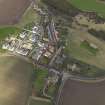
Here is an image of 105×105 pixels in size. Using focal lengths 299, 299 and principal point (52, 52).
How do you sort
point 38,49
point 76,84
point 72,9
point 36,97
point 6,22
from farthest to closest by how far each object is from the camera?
point 72,9 < point 6,22 < point 38,49 < point 76,84 < point 36,97

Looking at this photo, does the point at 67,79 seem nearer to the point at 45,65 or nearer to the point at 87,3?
the point at 45,65

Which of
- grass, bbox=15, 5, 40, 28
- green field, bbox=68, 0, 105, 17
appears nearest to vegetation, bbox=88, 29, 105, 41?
green field, bbox=68, 0, 105, 17

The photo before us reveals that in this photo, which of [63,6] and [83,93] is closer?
[83,93]

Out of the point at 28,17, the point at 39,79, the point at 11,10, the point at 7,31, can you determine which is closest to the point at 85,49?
the point at 39,79

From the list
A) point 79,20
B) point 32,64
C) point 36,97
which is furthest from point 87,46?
point 36,97

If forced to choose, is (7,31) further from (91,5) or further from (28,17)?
(91,5)

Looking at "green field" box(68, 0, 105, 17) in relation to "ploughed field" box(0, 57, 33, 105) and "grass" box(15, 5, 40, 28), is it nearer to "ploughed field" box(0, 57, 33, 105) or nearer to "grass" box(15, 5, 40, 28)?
"grass" box(15, 5, 40, 28)

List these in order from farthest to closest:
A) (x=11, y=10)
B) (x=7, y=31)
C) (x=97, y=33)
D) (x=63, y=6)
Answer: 1. (x=63, y=6)
2. (x=11, y=10)
3. (x=97, y=33)
4. (x=7, y=31)

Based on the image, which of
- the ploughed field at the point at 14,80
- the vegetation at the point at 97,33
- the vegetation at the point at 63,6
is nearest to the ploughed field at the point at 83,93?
the ploughed field at the point at 14,80
